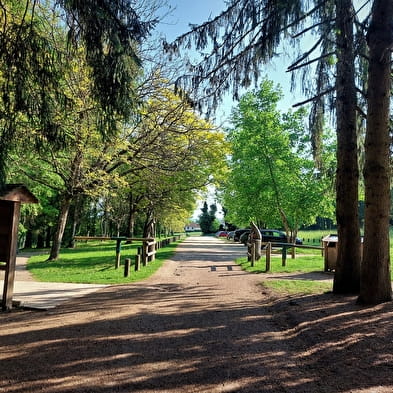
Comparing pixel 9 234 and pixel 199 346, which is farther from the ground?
pixel 9 234

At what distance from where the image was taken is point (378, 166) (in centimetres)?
637

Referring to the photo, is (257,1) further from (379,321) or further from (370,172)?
(379,321)

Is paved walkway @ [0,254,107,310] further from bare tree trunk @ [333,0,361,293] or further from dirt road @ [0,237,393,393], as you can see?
bare tree trunk @ [333,0,361,293]

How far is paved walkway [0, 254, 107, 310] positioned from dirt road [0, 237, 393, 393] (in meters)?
0.45

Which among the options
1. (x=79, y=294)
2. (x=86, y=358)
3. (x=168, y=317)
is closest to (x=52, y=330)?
(x=86, y=358)

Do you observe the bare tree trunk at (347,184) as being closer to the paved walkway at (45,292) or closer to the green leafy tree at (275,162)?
the paved walkway at (45,292)

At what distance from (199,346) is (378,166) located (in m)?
4.41

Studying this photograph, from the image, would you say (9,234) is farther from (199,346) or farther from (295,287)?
(295,287)

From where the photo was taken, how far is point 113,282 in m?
9.66

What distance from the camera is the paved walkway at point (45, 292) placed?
6.73 meters

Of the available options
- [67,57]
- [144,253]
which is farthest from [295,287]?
[67,57]

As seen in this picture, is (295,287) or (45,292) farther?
(295,287)

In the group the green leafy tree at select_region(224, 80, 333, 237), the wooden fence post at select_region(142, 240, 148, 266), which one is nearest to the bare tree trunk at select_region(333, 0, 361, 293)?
the wooden fence post at select_region(142, 240, 148, 266)

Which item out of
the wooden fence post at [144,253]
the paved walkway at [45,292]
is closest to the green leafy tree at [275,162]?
the wooden fence post at [144,253]
